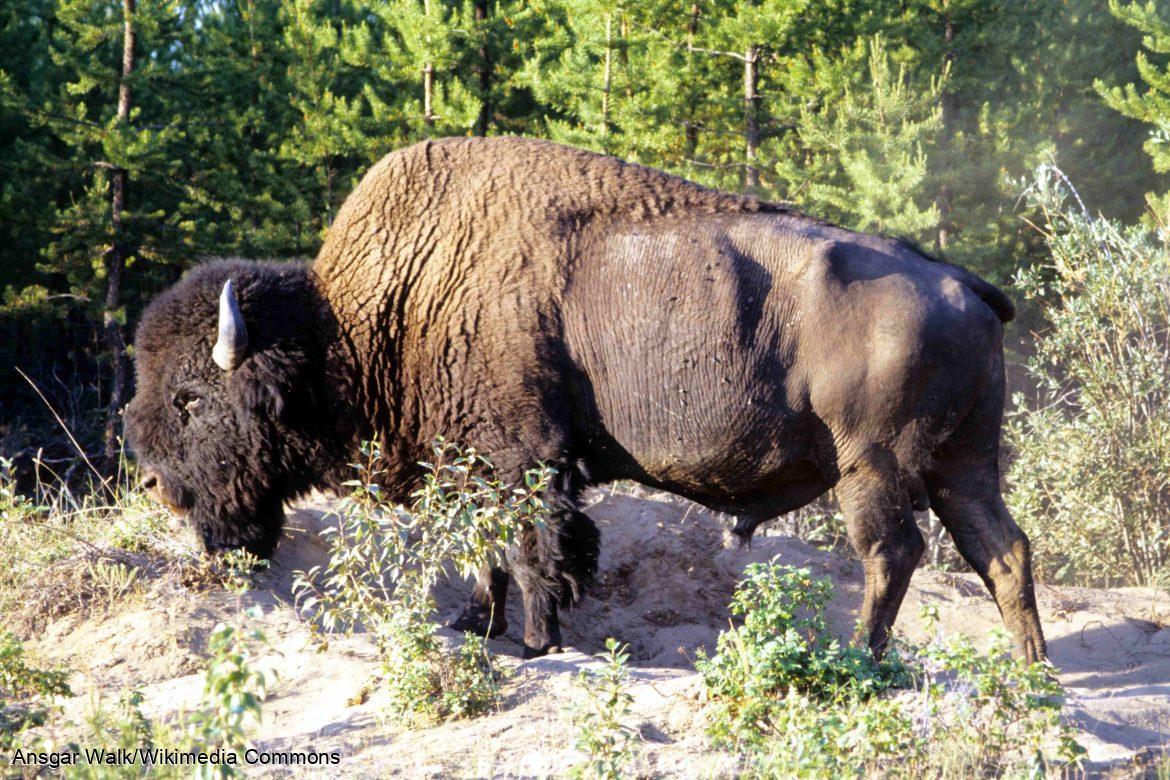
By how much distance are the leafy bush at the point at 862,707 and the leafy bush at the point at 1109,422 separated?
4486 millimetres

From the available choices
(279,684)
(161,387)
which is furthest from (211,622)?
(161,387)

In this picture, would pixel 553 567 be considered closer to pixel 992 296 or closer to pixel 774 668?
pixel 774 668

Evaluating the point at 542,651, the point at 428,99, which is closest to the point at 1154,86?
the point at 428,99

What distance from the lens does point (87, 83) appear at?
519 inches

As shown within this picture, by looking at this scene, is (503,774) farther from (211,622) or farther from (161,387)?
(161,387)

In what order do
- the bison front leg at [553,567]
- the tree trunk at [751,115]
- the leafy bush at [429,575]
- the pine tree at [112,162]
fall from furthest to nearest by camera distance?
1. the pine tree at [112,162]
2. the tree trunk at [751,115]
3. the bison front leg at [553,567]
4. the leafy bush at [429,575]

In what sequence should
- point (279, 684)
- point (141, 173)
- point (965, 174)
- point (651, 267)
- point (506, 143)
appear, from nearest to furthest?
point (279, 684), point (651, 267), point (506, 143), point (965, 174), point (141, 173)

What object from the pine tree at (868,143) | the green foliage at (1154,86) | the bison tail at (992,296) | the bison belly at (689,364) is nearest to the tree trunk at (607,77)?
the pine tree at (868,143)

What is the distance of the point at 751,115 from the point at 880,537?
8.06m

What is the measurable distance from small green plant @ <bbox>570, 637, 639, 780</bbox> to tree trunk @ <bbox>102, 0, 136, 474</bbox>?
410 inches

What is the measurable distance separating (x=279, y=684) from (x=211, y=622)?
829mm

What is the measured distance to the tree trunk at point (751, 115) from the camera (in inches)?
492

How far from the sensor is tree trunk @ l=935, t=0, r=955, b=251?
13062 millimetres

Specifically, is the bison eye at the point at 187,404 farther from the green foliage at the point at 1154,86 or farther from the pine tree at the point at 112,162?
the green foliage at the point at 1154,86
